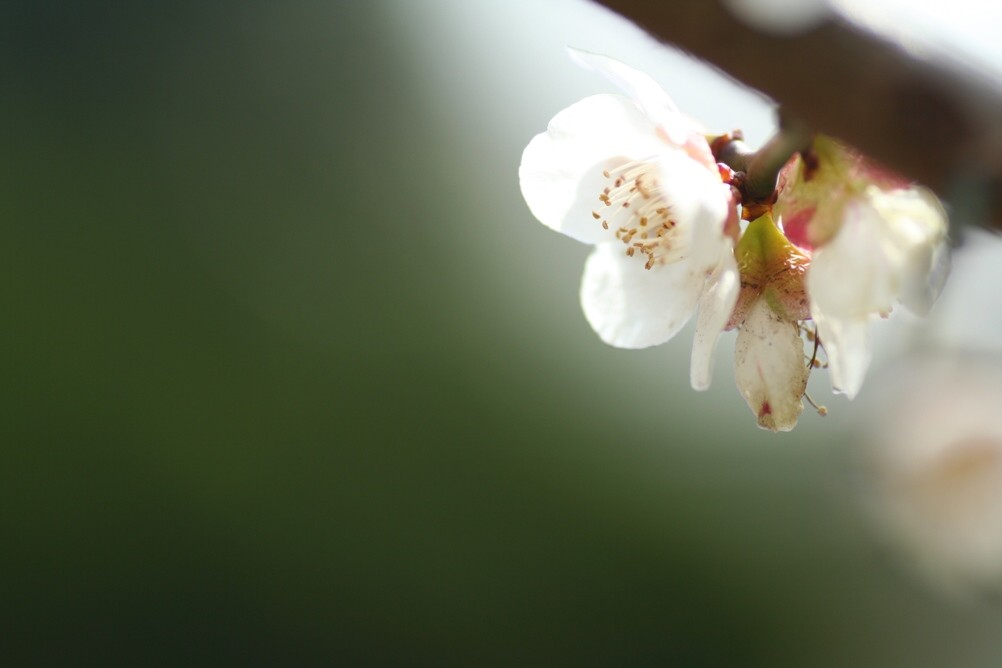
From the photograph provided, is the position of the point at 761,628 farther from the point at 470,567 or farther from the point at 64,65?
the point at 64,65

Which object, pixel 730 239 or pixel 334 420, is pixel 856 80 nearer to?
pixel 730 239

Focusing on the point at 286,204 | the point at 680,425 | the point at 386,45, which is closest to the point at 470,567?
the point at 680,425

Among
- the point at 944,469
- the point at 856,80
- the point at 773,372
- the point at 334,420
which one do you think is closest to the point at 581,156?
the point at 773,372

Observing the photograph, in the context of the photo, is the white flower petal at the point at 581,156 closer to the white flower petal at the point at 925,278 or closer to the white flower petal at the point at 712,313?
the white flower petal at the point at 712,313

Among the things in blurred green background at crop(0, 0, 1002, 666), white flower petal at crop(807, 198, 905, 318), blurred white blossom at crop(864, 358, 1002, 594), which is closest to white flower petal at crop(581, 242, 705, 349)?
white flower petal at crop(807, 198, 905, 318)

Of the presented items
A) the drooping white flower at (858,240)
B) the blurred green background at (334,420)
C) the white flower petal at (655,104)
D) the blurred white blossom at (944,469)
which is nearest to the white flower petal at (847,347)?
the drooping white flower at (858,240)

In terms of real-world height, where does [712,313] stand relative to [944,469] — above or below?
above
